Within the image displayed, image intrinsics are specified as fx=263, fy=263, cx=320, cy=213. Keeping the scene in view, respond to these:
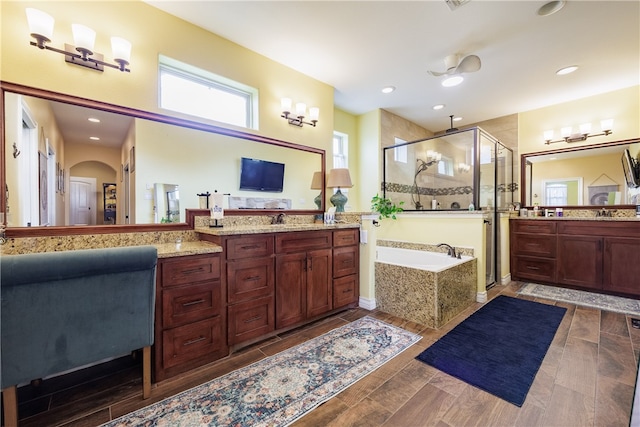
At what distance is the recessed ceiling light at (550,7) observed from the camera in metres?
2.08

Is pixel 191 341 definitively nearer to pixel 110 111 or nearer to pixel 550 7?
pixel 110 111

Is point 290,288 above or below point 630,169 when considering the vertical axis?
below

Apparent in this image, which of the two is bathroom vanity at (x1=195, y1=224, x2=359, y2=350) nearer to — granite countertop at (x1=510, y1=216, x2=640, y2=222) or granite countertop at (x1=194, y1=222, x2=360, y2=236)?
granite countertop at (x1=194, y1=222, x2=360, y2=236)

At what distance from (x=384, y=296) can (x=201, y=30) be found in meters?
3.15

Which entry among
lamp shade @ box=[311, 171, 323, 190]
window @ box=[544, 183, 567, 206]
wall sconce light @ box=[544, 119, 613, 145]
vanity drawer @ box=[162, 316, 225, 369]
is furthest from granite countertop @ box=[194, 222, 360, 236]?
wall sconce light @ box=[544, 119, 613, 145]

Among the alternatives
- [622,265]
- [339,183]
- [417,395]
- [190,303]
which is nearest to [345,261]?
[339,183]

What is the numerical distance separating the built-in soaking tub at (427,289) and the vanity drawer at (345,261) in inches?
11.0

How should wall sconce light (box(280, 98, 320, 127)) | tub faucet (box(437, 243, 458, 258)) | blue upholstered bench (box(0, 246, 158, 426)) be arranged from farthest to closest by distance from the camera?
tub faucet (box(437, 243, 458, 258)), wall sconce light (box(280, 98, 320, 127)), blue upholstered bench (box(0, 246, 158, 426))

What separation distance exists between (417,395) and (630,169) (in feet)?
14.3

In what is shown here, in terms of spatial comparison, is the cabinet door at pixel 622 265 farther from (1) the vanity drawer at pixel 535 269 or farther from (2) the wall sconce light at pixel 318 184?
(2) the wall sconce light at pixel 318 184

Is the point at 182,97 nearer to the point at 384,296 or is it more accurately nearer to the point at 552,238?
the point at 384,296

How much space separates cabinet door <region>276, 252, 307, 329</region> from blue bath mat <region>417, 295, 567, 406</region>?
1056 millimetres

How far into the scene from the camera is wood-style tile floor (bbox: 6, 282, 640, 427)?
136 centimetres

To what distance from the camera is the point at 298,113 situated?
303cm
